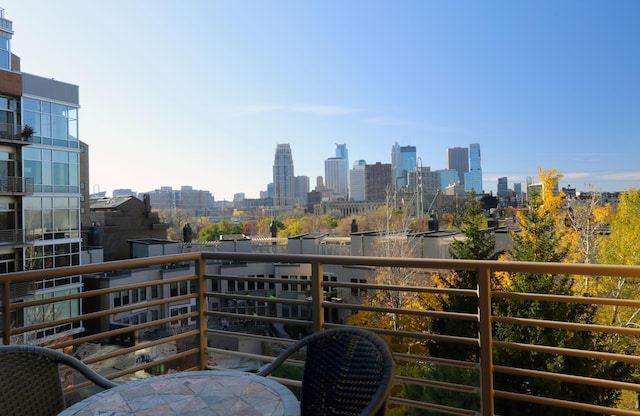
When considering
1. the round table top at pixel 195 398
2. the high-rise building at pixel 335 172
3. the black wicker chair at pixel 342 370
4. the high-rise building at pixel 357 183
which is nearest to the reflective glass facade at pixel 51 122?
the round table top at pixel 195 398

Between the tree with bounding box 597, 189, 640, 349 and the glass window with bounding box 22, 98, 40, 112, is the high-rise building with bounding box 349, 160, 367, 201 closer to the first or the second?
the tree with bounding box 597, 189, 640, 349

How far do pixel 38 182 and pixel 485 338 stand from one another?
16002 mm

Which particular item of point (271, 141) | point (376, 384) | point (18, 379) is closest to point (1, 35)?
point (18, 379)

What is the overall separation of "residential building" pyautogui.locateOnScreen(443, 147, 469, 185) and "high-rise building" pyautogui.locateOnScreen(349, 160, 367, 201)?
1230 centimetres

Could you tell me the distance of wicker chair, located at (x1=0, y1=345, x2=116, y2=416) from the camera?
1737mm

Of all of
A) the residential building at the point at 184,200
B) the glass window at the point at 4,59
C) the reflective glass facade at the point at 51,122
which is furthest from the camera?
the residential building at the point at 184,200

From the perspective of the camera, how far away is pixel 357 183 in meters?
65.9

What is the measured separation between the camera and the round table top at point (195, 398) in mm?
1606

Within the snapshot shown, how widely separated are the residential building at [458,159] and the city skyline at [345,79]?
88cm

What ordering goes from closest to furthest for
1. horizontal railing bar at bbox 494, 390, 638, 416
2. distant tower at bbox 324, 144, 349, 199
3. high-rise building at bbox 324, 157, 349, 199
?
horizontal railing bar at bbox 494, 390, 638, 416, distant tower at bbox 324, 144, 349, 199, high-rise building at bbox 324, 157, 349, 199

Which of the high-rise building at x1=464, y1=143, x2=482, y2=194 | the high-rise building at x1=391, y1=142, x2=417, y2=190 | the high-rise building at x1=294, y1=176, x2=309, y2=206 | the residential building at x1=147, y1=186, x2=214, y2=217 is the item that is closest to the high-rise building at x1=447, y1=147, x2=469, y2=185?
the high-rise building at x1=464, y1=143, x2=482, y2=194

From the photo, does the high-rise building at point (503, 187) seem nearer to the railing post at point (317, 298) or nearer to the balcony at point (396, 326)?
the balcony at point (396, 326)

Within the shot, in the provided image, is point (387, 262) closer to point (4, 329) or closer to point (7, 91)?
point (4, 329)

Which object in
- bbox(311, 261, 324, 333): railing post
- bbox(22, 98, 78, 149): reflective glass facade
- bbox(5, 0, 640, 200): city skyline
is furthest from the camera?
bbox(5, 0, 640, 200): city skyline
